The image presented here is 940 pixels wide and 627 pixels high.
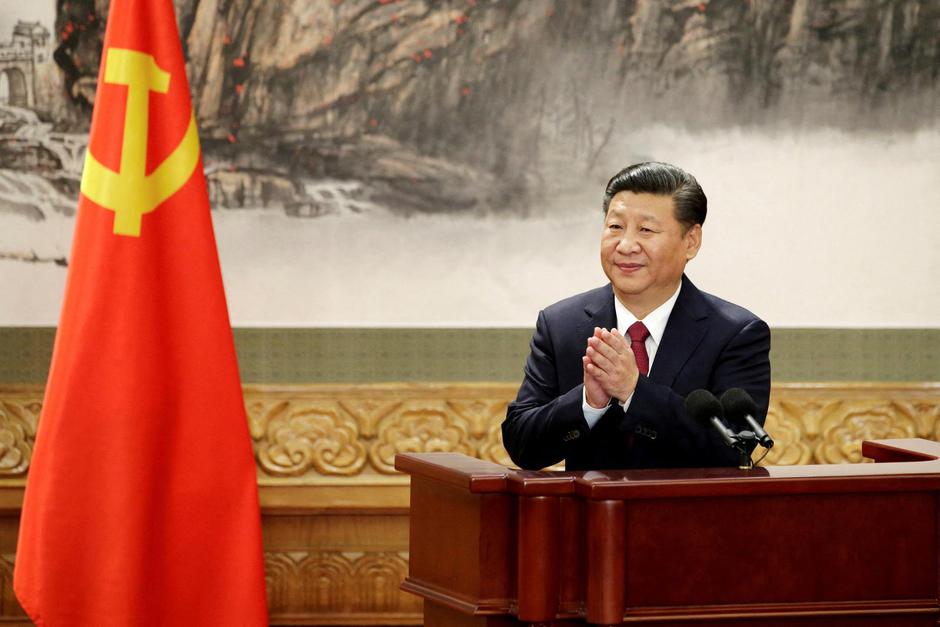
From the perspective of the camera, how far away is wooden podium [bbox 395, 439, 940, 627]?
214cm

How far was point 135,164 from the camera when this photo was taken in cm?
335

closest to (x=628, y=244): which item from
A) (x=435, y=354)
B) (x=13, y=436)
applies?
(x=435, y=354)

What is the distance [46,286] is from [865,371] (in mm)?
3350

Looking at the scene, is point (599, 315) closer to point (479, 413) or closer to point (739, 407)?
point (739, 407)

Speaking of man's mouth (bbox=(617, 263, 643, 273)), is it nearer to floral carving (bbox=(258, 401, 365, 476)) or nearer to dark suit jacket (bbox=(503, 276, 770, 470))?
dark suit jacket (bbox=(503, 276, 770, 470))

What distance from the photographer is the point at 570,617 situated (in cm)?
216

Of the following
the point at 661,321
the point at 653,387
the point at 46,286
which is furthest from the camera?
the point at 46,286

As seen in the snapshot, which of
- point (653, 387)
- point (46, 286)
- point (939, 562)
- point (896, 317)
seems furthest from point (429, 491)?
point (896, 317)

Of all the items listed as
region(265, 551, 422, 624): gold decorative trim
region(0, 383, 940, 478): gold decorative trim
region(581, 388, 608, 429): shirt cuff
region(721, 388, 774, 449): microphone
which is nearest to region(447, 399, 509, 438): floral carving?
region(0, 383, 940, 478): gold decorative trim

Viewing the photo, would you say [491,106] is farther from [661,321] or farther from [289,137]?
[661,321]

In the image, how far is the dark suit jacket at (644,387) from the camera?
2.52 metres

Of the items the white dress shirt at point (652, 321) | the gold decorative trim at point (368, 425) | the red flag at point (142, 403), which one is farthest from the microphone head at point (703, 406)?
the gold decorative trim at point (368, 425)

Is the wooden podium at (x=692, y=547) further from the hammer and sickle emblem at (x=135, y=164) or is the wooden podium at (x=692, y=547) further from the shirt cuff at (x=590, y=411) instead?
the hammer and sickle emblem at (x=135, y=164)

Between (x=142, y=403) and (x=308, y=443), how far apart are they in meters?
1.47
